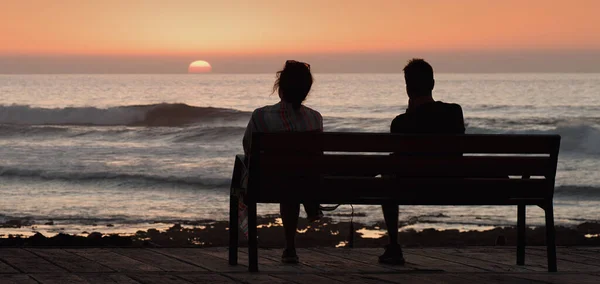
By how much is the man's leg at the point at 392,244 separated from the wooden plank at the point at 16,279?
2202mm

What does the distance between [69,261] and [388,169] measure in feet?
6.60

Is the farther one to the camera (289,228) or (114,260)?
(289,228)

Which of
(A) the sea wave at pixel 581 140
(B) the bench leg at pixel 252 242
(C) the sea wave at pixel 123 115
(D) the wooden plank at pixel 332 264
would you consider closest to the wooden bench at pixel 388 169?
(B) the bench leg at pixel 252 242

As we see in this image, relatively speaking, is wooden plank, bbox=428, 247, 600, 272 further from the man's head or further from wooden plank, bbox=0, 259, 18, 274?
wooden plank, bbox=0, 259, 18, 274

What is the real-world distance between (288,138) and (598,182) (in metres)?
16.6

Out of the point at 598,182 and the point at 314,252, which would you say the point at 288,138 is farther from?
the point at 598,182

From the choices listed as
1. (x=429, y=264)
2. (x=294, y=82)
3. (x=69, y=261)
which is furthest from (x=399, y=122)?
(x=69, y=261)

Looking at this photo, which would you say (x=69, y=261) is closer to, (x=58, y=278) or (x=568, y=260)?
(x=58, y=278)

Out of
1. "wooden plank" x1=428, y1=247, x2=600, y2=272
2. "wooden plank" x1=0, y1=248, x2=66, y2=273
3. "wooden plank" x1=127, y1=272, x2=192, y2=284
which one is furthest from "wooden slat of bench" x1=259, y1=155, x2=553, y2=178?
"wooden plank" x1=0, y1=248, x2=66, y2=273

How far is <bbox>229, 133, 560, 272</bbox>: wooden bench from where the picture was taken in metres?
5.36

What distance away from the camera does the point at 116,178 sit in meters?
20.4

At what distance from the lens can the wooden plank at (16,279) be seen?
473cm

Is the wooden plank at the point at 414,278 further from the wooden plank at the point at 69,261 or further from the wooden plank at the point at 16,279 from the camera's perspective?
the wooden plank at the point at 16,279

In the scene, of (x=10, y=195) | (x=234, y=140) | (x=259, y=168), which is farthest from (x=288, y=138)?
(x=234, y=140)
